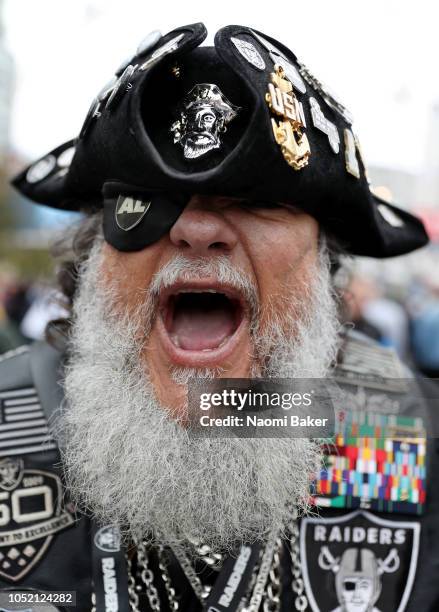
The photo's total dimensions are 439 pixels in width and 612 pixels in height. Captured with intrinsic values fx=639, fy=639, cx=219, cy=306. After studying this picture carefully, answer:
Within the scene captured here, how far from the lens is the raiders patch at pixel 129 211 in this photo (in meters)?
1.48

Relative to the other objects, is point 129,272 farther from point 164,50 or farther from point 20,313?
point 20,313

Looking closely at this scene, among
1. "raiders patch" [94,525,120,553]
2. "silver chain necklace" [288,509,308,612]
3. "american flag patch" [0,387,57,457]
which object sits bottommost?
"silver chain necklace" [288,509,308,612]

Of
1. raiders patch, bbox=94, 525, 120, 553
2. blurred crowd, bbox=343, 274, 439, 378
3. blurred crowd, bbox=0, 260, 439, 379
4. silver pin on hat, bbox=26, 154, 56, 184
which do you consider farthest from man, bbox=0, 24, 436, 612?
blurred crowd, bbox=343, 274, 439, 378

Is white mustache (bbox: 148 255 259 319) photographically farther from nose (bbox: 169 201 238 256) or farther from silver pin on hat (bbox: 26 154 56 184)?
silver pin on hat (bbox: 26 154 56 184)

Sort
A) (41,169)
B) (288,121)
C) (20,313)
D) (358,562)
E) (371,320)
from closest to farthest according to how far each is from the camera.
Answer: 1. (288,121)
2. (358,562)
3. (41,169)
4. (371,320)
5. (20,313)

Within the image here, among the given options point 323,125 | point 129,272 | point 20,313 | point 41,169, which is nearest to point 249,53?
point 323,125

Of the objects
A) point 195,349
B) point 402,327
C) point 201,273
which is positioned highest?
point 201,273

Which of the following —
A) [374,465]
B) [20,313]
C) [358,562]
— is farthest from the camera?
[20,313]

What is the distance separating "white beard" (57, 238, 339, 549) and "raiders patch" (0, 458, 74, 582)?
69mm

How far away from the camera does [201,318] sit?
62.7 inches

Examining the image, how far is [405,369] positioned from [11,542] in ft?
4.33

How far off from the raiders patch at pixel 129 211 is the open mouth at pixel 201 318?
0.18 meters

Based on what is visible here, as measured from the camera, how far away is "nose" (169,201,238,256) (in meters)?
1.44

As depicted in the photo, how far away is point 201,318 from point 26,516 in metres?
0.65
